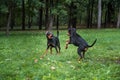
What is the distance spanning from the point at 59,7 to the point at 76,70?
32.4m

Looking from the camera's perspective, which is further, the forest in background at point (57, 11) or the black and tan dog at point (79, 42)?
the forest in background at point (57, 11)

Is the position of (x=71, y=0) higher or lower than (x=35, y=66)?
higher

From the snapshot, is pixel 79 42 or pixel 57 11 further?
pixel 57 11

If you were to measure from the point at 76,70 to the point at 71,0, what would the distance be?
38.9 m

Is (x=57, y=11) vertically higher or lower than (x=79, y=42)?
higher

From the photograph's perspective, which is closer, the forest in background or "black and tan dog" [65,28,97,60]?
"black and tan dog" [65,28,97,60]

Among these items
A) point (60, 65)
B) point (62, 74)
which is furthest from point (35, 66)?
point (62, 74)

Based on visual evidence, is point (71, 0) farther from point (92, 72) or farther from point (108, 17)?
point (92, 72)

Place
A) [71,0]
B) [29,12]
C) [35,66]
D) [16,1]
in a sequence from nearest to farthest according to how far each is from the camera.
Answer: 1. [35,66]
2. [16,1]
3. [71,0]
4. [29,12]

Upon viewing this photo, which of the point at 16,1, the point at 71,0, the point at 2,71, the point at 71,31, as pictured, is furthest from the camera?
the point at 71,0

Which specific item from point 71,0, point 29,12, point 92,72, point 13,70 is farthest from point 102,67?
point 29,12

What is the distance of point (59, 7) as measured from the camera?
43.1 m

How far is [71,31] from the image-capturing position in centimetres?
1348

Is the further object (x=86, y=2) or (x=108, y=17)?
(x=108, y=17)
